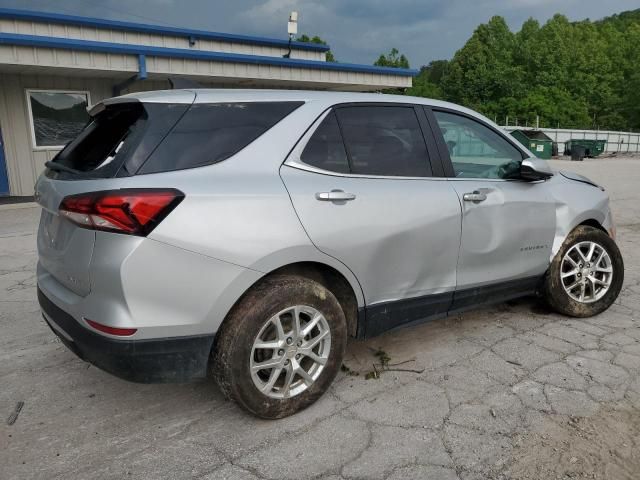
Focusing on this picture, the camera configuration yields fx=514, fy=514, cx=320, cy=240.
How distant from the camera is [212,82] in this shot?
13539mm

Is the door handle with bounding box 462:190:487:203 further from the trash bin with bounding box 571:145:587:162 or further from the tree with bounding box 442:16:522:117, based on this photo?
the tree with bounding box 442:16:522:117

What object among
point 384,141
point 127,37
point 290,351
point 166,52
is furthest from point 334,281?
point 127,37

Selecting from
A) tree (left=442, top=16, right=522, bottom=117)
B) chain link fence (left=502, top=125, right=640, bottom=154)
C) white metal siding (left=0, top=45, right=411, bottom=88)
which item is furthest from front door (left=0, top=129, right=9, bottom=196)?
tree (left=442, top=16, right=522, bottom=117)

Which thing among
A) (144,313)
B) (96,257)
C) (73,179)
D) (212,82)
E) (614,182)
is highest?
(212,82)

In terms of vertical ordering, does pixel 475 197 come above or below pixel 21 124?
→ below

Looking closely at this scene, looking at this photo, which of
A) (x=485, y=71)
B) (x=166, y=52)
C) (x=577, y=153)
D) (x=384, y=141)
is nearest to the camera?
(x=384, y=141)

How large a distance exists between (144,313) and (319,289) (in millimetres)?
899

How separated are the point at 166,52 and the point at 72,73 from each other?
2.11 meters

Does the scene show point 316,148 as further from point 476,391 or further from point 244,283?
point 476,391

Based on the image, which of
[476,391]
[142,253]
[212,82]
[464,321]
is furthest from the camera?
[212,82]

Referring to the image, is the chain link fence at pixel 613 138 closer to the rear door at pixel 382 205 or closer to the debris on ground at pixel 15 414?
the rear door at pixel 382 205

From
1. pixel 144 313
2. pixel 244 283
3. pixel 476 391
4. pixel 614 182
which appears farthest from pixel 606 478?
pixel 614 182

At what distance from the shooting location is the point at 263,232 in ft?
8.13

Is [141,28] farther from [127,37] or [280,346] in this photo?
[280,346]
